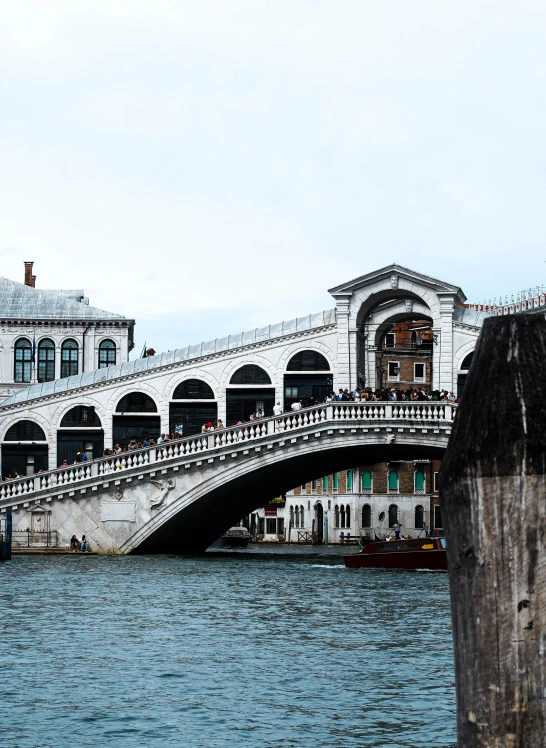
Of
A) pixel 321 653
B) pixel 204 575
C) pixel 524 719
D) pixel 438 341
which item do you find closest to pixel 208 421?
pixel 438 341

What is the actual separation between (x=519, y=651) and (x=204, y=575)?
29.0 meters

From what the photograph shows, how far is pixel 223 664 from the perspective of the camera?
17.8m

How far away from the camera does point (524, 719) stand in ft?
17.2

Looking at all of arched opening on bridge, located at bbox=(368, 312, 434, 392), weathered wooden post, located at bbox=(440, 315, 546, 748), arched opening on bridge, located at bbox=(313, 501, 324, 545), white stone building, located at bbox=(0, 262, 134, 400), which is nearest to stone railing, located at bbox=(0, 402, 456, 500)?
white stone building, located at bbox=(0, 262, 134, 400)

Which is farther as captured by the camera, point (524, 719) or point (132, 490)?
point (132, 490)

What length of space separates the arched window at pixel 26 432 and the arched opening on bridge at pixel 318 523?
32.6 m

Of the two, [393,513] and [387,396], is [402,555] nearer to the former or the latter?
[387,396]

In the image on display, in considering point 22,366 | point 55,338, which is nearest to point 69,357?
point 55,338

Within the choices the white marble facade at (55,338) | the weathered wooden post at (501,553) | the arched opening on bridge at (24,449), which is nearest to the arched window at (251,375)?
the white marble facade at (55,338)

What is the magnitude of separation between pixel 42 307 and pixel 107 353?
10.1ft

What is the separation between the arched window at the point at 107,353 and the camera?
49.3 m

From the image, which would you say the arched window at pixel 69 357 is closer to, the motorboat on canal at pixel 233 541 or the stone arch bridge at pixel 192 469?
the stone arch bridge at pixel 192 469

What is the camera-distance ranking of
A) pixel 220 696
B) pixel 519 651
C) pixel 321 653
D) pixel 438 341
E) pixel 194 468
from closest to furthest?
pixel 519 651
pixel 220 696
pixel 321 653
pixel 194 468
pixel 438 341

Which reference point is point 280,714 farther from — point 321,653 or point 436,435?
point 436,435
